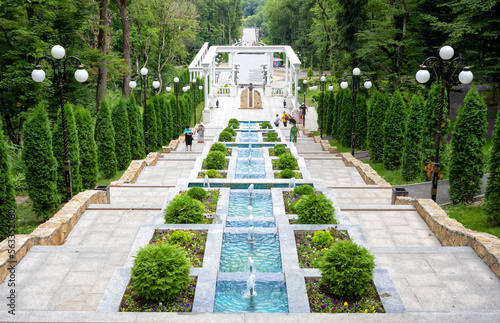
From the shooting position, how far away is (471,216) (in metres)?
11.4

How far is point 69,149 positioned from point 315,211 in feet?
27.0

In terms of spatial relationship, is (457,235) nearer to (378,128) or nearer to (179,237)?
(179,237)

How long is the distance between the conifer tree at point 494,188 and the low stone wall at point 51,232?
9453mm

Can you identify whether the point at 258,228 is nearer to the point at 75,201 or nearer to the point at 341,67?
the point at 75,201

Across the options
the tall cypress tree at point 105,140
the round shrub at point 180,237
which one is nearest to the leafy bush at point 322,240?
the round shrub at point 180,237

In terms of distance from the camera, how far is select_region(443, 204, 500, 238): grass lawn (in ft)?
34.4

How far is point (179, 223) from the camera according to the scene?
27.6 ft

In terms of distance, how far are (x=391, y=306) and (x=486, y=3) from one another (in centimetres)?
1911

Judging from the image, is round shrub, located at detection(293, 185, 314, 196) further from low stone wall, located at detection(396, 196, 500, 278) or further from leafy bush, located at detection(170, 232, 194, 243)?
leafy bush, located at detection(170, 232, 194, 243)

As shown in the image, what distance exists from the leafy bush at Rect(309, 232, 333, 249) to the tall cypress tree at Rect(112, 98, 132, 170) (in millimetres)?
12323

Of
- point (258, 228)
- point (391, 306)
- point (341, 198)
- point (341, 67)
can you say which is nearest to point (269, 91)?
point (341, 67)

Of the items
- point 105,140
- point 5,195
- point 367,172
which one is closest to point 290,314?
point 5,195

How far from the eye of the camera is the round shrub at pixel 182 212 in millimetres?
8391

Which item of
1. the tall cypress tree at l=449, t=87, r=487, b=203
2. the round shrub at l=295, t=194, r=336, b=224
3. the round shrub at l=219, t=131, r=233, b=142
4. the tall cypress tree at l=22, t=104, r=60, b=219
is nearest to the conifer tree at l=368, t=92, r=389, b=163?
the round shrub at l=219, t=131, r=233, b=142
